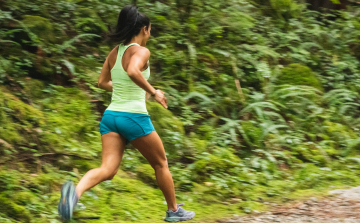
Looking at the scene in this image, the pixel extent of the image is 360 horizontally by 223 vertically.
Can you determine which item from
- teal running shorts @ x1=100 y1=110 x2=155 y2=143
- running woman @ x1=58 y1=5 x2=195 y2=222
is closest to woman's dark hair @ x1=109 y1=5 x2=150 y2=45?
running woman @ x1=58 y1=5 x2=195 y2=222

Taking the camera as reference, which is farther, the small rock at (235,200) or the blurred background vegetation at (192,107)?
the small rock at (235,200)

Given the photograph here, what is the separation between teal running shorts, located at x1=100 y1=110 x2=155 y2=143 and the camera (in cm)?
380

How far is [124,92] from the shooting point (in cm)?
385

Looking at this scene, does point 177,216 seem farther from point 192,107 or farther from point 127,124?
point 192,107

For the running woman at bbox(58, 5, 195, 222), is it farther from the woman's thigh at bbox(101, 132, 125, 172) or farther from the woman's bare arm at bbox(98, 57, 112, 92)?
the woman's bare arm at bbox(98, 57, 112, 92)

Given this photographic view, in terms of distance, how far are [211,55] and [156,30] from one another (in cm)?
137

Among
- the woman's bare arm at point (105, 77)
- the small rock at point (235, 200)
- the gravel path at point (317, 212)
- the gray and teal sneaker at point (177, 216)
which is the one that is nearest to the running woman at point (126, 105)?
the woman's bare arm at point (105, 77)

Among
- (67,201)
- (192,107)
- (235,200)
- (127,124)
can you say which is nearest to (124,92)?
(127,124)

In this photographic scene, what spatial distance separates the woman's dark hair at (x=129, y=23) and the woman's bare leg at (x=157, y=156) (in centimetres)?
97

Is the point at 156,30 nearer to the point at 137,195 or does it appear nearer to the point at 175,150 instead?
the point at 175,150

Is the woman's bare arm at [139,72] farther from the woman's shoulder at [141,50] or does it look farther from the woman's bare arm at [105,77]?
the woman's bare arm at [105,77]

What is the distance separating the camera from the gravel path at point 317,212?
4793 millimetres

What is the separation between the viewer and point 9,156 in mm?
4980

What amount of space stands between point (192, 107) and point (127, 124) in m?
3.82
